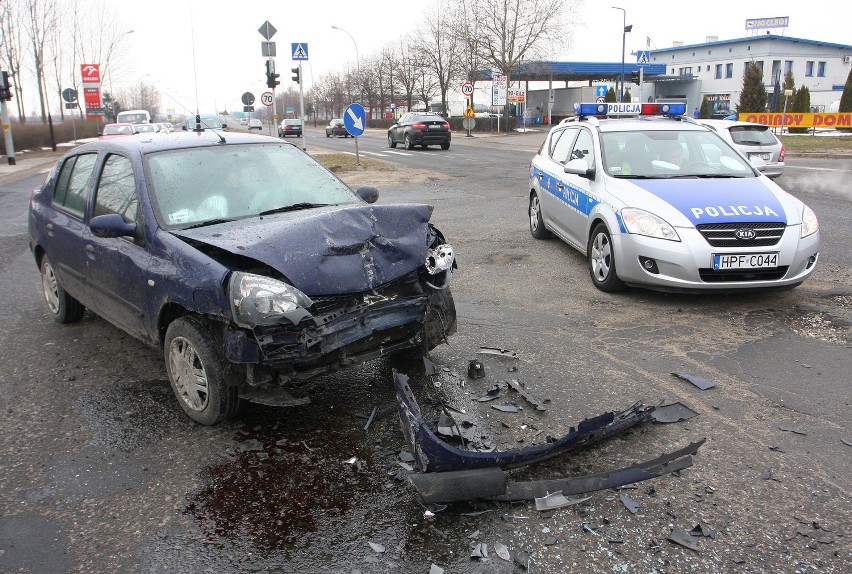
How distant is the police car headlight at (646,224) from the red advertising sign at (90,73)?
46.3 metres

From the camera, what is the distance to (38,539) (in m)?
2.94

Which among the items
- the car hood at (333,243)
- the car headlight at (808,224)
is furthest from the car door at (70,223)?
the car headlight at (808,224)

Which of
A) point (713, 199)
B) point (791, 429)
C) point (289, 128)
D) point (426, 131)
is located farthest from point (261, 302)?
point (289, 128)

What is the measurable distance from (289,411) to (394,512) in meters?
1.36

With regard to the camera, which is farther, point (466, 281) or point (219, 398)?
point (466, 281)

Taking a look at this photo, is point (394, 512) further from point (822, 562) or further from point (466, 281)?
point (466, 281)

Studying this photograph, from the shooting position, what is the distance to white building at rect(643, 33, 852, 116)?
69812mm

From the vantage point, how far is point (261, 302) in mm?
3516

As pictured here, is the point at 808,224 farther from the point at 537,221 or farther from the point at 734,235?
the point at 537,221

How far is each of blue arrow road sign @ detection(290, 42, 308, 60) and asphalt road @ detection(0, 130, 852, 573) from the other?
691 inches

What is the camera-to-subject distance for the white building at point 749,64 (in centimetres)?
6981

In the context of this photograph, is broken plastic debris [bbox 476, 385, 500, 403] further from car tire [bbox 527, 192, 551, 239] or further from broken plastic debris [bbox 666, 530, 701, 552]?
car tire [bbox 527, 192, 551, 239]

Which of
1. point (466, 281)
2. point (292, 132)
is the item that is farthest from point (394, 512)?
point (292, 132)

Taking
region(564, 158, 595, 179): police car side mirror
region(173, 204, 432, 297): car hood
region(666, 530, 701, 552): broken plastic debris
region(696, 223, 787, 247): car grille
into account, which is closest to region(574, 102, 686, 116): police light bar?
region(564, 158, 595, 179): police car side mirror
